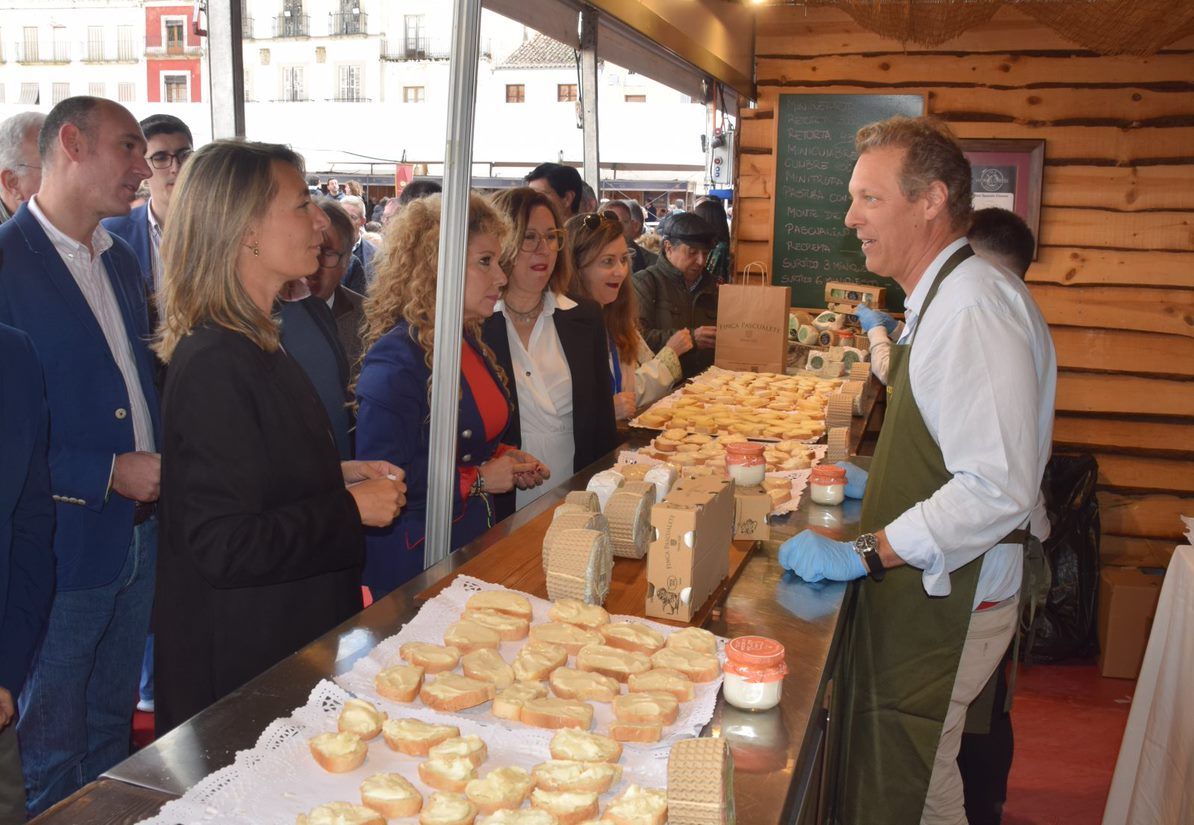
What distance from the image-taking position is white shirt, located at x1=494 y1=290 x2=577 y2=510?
333 centimetres

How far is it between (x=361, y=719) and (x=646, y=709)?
1.33ft

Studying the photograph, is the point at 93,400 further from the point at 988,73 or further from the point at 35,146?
the point at 988,73

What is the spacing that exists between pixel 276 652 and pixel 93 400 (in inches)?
42.6

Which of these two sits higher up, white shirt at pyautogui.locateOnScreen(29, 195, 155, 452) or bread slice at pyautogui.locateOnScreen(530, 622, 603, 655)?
white shirt at pyautogui.locateOnScreen(29, 195, 155, 452)

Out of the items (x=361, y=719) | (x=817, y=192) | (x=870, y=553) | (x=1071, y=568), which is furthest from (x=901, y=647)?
(x=817, y=192)

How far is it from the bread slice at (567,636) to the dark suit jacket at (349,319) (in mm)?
2398

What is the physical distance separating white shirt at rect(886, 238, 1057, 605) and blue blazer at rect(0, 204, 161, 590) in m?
1.98

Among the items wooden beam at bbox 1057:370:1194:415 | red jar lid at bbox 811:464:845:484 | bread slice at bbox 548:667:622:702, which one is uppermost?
red jar lid at bbox 811:464:845:484

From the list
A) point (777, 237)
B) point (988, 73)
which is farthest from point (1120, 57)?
point (777, 237)

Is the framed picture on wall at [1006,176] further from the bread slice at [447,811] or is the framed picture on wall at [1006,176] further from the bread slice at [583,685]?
the bread slice at [447,811]

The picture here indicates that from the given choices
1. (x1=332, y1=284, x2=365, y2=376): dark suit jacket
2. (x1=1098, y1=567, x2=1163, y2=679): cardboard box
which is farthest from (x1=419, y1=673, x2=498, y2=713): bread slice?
(x1=1098, y1=567, x2=1163, y2=679): cardboard box

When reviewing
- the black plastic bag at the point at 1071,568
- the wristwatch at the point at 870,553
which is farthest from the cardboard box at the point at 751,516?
the black plastic bag at the point at 1071,568

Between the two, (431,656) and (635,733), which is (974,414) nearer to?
(635,733)

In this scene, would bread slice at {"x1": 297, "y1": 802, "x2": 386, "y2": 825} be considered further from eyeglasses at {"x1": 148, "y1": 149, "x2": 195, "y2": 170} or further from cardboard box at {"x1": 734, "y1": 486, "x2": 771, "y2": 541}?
eyeglasses at {"x1": 148, "y1": 149, "x2": 195, "y2": 170}
